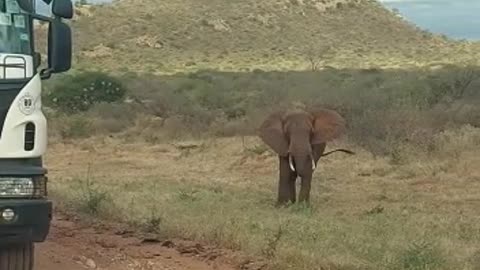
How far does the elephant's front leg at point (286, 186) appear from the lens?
54.6 ft

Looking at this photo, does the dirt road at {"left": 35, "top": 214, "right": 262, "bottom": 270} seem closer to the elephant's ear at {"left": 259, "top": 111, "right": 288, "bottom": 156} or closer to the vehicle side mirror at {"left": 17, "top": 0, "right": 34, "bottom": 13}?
the vehicle side mirror at {"left": 17, "top": 0, "right": 34, "bottom": 13}

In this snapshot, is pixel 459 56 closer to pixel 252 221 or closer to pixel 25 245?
pixel 252 221

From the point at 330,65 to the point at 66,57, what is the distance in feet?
185

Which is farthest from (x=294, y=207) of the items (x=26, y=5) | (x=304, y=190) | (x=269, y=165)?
(x=26, y=5)

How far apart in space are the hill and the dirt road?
49.4 meters

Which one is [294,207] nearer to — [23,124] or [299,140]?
[299,140]

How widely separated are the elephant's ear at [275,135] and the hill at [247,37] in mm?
44316

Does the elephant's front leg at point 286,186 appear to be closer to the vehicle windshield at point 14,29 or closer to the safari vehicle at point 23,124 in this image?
the safari vehicle at point 23,124

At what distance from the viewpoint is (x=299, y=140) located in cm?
1623

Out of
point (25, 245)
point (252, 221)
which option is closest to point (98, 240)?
point (252, 221)

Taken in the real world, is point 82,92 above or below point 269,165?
below

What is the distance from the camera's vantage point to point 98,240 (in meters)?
11.7

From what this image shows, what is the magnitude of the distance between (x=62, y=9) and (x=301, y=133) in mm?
8651

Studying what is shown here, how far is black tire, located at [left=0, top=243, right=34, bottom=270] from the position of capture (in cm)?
820
